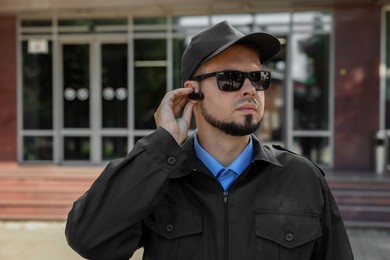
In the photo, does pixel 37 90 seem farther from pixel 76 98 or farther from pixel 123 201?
pixel 123 201

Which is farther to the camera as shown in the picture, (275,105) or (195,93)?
(275,105)

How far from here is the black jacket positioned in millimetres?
1705

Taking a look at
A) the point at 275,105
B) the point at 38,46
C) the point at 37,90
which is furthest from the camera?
the point at 37,90

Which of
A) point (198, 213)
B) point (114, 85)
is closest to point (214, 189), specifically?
point (198, 213)

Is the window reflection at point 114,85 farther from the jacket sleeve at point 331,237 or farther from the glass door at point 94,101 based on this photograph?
the jacket sleeve at point 331,237

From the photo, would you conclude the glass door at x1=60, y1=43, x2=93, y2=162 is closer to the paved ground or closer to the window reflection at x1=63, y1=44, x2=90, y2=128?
→ the window reflection at x1=63, y1=44, x2=90, y2=128

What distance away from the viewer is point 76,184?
29.4 ft

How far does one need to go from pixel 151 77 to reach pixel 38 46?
2532 millimetres

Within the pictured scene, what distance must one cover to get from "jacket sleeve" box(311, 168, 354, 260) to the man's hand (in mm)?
566

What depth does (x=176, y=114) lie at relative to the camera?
196 cm

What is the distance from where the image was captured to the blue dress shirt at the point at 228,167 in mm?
1864

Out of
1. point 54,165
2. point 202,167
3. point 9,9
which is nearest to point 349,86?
point 54,165

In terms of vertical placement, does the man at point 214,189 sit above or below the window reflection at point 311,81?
below

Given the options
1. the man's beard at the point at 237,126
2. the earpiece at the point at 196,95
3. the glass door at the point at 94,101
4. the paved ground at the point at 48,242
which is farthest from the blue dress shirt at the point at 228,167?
the glass door at the point at 94,101
